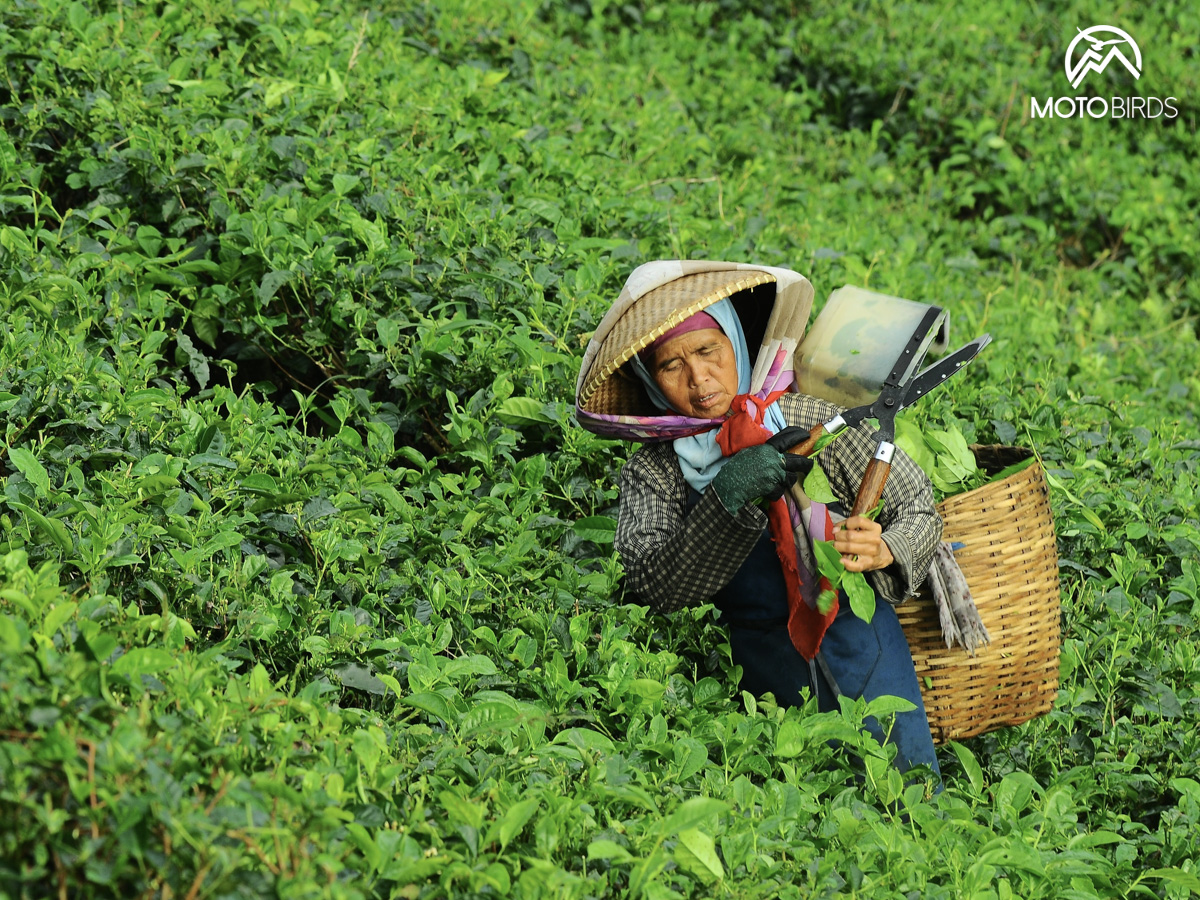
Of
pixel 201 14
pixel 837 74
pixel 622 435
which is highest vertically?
pixel 837 74

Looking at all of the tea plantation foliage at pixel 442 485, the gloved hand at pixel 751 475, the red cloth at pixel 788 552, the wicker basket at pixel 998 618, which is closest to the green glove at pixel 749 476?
the gloved hand at pixel 751 475

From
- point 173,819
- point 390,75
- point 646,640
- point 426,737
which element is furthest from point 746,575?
point 390,75

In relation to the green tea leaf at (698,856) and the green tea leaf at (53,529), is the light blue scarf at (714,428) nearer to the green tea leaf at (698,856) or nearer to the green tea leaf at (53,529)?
the green tea leaf at (698,856)

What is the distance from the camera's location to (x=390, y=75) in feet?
15.4

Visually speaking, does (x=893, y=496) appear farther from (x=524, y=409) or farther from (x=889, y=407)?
(x=524, y=409)

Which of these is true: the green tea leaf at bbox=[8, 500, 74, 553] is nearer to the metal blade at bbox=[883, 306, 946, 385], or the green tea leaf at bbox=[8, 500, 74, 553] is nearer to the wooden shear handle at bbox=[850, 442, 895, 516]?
the wooden shear handle at bbox=[850, 442, 895, 516]

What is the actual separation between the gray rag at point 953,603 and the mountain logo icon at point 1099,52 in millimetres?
5121

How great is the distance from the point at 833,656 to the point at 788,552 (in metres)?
0.30

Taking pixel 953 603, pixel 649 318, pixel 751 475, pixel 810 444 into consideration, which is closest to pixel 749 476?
pixel 751 475

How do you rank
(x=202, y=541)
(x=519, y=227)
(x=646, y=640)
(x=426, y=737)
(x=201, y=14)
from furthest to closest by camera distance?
(x=201, y=14)
(x=519, y=227)
(x=646, y=640)
(x=202, y=541)
(x=426, y=737)

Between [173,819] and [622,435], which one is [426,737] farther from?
[622,435]

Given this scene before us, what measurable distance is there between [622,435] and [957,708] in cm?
106

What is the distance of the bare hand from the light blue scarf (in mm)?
284

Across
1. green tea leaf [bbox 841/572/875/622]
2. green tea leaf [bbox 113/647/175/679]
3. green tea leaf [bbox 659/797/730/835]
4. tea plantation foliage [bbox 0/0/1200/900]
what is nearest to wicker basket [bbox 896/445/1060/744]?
tea plantation foliage [bbox 0/0/1200/900]
